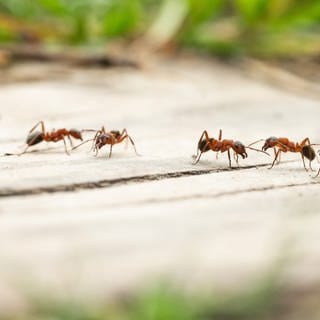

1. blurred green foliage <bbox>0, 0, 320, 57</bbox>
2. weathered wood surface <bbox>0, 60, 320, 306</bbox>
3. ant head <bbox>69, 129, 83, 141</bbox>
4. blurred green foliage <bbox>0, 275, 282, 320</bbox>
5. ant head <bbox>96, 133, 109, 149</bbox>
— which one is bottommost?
blurred green foliage <bbox>0, 275, 282, 320</bbox>

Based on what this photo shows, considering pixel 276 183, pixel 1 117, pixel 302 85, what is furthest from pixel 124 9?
pixel 276 183

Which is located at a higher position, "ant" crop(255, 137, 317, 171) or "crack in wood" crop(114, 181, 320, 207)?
"ant" crop(255, 137, 317, 171)

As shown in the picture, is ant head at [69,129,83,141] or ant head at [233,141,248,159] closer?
ant head at [233,141,248,159]

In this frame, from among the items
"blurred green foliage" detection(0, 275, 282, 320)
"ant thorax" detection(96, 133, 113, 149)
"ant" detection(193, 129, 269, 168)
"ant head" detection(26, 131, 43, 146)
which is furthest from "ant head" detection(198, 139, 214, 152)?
"blurred green foliage" detection(0, 275, 282, 320)

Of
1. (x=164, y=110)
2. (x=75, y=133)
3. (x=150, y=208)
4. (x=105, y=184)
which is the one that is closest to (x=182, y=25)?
(x=164, y=110)

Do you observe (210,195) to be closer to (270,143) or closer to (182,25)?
(270,143)

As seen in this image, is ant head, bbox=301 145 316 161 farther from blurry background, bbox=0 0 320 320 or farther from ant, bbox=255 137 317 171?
blurry background, bbox=0 0 320 320

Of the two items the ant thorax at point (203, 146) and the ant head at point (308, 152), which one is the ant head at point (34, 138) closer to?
the ant thorax at point (203, 146)
